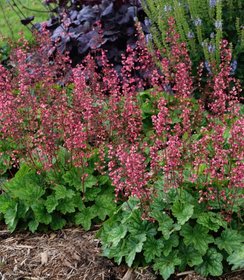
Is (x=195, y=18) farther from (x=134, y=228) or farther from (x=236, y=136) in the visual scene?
(x=134, y=228)

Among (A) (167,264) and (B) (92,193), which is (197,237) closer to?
(A) (167,264)

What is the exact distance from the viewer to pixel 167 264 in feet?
10.2

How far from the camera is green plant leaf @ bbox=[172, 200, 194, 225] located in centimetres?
304

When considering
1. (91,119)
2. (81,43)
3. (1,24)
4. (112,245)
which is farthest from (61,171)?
(1,24)

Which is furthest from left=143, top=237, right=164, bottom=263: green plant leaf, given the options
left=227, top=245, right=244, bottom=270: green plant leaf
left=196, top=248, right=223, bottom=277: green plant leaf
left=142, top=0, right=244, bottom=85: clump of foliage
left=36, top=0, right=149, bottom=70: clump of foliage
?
left=36, top=0, right=149, bottom=70: clump of foliage

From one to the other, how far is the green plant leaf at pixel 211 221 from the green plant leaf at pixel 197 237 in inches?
1.8

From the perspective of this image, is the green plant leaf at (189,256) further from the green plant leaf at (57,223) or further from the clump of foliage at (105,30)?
the clump of foliage at (105,30)

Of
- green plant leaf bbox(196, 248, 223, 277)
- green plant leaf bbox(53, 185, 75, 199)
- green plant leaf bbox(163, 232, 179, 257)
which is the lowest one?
green plant leaf bbox(196, 248, 223, 277)

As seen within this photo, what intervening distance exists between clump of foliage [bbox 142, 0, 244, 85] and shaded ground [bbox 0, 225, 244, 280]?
2.06 m

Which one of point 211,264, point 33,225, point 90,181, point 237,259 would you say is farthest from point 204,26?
point 237,259

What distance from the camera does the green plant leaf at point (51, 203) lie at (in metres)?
3.58

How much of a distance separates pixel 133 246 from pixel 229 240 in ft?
1.86

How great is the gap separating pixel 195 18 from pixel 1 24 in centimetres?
475

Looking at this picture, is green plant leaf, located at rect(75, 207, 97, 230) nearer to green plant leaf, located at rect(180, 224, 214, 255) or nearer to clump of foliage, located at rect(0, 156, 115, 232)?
clump of foliage, located at rect(0, 156, 115, 232)
